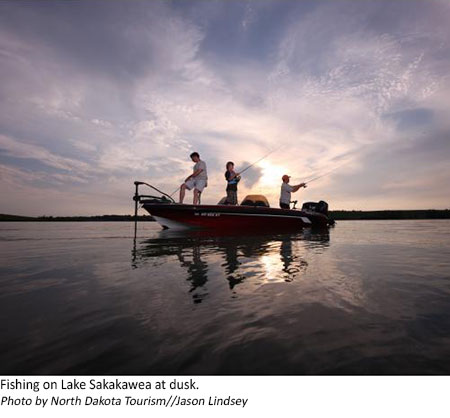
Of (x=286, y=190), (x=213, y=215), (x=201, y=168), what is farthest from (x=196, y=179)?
(x=286, y=190)

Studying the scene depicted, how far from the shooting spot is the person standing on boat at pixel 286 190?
13.8 metres

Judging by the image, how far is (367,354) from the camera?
1385 mm

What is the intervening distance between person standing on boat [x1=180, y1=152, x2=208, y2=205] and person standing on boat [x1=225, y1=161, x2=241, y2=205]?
4.38ft

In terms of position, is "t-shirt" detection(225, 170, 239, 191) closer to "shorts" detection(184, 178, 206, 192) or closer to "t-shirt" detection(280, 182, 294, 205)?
"shorts" detection(184, 178, 206, 192)
